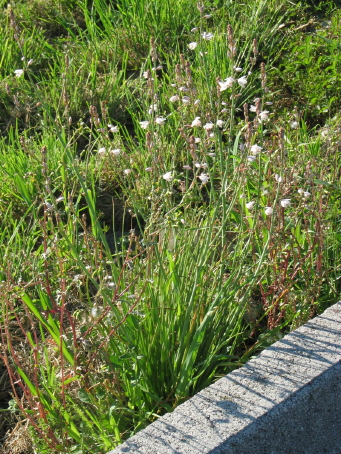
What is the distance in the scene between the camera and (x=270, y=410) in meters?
1.72

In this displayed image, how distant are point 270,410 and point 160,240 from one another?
774 millimetres

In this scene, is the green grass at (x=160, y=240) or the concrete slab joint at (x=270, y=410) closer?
the concrete slab joint at (x=270, y=410)

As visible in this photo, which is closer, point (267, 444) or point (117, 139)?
point (267, 444)

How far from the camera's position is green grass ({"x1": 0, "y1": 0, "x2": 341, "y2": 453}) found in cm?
190

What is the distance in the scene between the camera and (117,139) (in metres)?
2.86

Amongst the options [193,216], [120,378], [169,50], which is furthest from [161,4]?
[120,378]

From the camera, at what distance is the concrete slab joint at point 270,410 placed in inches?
64.6

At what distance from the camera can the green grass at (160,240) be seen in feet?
6.24

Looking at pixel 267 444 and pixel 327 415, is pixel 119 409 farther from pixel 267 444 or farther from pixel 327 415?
pixel 327 415

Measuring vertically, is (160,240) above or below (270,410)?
above

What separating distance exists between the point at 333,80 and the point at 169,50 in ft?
3.58

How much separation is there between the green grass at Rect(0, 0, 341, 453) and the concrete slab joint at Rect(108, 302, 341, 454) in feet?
0.52

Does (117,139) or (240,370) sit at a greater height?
(117,139)

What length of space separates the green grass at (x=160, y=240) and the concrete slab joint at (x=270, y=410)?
0.16 metres
